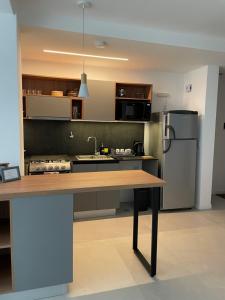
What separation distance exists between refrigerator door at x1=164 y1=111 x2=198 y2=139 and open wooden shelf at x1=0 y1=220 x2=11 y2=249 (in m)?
2.65

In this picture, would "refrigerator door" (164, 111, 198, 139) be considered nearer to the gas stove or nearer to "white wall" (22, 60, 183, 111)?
"white wall" (22, 60, 183, 111)

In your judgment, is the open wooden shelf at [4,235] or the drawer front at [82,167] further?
the drawer front at [82,167]

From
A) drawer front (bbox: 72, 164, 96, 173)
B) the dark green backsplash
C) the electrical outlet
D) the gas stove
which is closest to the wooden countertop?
the gas stove

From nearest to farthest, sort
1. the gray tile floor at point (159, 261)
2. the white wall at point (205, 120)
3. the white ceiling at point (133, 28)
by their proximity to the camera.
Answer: the gray tile floor at point (159, 261)
the white ceiling at point (133, 28)
the white wall at point (205, 120)

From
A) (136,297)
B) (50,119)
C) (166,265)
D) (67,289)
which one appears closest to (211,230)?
(166,265)

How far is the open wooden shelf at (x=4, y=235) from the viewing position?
5.94 ft

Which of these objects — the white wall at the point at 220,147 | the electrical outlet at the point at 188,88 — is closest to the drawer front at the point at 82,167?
the electrical outlet at the point at 188,88

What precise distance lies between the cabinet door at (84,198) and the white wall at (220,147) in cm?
284

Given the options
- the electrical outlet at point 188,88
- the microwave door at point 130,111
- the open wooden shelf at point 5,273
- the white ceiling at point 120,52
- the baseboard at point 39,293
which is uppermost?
the white ceiling at point 120,52

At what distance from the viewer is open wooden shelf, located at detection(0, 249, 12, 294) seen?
1855mm

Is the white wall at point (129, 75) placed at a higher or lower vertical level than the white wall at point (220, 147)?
higher

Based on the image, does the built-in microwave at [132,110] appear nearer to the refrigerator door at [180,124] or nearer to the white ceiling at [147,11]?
the refrigerator door at [180,124]

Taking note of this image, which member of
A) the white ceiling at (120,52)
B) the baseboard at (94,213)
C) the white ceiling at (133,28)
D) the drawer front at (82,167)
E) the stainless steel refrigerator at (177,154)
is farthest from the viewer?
the stainless steel refrigerator at (177,154)

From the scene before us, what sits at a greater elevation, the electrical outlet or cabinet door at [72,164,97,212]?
the electrical outlet
